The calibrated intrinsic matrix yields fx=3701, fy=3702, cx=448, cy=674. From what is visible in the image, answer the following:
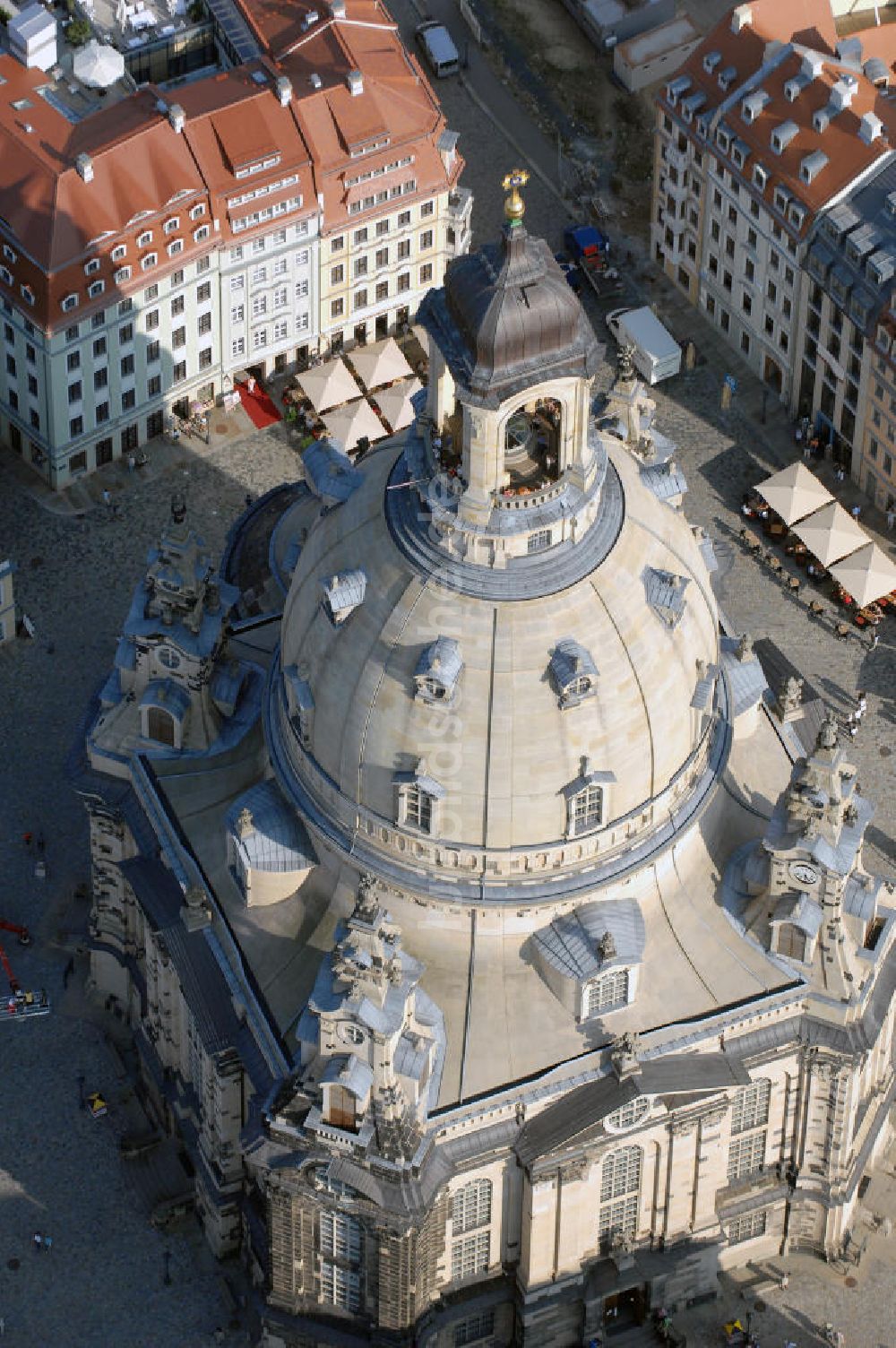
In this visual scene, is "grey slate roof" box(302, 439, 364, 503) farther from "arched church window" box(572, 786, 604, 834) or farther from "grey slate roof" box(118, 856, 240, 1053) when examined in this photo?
"grey slate roof" box(118, 856, 240, 1053)

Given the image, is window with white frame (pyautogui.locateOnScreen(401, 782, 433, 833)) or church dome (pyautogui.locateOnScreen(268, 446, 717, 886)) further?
window with white frame (pyautogui.locateOnScreen(401, 782, 433, 833))

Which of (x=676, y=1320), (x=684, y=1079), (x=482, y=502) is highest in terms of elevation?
(x=482, y=502)

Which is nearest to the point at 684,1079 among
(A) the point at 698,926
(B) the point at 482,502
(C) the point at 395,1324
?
(A) the point at 698,926

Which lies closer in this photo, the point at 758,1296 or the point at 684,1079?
the point at 684,1079

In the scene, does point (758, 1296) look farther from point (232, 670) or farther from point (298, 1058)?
point (232, 670)

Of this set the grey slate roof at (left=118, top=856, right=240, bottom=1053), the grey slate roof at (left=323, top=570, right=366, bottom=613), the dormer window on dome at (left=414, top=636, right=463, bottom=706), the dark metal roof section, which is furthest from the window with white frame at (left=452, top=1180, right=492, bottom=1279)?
the dark metal roof section
